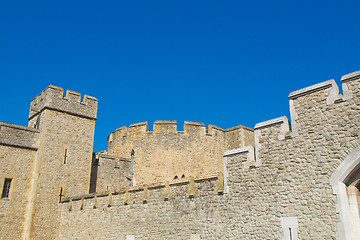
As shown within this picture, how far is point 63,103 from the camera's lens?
59.4ft

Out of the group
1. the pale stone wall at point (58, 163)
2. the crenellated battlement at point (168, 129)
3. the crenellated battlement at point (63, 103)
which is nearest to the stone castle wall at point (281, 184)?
the pale stone wall at point (58, 163)

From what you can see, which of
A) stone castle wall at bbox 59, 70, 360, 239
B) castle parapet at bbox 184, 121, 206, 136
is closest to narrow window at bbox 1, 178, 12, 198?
stone castle wall at bbox 59, 70, 360, 239

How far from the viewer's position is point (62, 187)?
56.0ft

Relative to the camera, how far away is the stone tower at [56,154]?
16.2 m

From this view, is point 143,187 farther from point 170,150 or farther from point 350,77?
point 350,77

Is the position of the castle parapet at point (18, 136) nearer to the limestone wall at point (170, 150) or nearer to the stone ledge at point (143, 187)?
the stone ledge at point (143, 187)

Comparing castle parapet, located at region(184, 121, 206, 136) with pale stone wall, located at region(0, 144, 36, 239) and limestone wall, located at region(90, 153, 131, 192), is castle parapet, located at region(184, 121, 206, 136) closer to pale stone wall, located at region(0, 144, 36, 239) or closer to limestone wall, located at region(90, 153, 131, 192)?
limestone wall, located at region(90, 153, 131, 192)

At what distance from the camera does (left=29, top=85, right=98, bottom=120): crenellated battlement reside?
1777 cm

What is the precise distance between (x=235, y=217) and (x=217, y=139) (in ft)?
37.6

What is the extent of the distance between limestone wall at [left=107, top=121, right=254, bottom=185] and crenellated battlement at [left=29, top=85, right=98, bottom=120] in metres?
3.28

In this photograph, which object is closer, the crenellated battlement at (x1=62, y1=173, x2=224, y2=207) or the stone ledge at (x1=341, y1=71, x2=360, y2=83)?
the stone ledge at (x1=341, y1=71, x2=360, y2=83)

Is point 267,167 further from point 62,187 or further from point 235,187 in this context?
point 62,187

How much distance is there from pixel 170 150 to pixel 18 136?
25.5 ft

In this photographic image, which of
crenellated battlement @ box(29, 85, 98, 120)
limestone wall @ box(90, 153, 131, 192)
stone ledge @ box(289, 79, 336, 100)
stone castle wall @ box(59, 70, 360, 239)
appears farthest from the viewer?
limestone wall @ box(90, 153, 131, 192)
